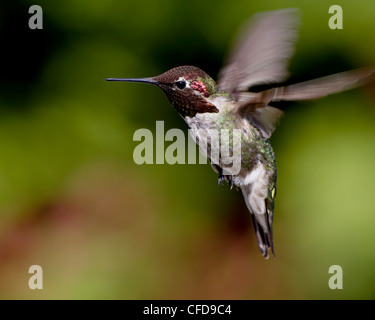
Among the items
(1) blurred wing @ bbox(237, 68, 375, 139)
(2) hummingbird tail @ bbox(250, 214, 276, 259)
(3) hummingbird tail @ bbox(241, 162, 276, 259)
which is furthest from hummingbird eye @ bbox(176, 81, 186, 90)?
(2) hummingbird tail @ bbox(250, 214, 276, 259)

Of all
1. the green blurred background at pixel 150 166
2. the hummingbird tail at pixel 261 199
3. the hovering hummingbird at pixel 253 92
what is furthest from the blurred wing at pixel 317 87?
the green blurred background at pixel 150 166

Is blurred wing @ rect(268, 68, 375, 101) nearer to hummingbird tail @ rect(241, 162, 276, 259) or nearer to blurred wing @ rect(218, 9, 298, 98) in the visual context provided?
blurred wing @ rect(218, 9, 298, 98)

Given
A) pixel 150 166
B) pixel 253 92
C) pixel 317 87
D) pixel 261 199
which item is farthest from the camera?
pixel 150 166

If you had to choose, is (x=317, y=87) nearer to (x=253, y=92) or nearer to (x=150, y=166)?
(x=253, y=92)

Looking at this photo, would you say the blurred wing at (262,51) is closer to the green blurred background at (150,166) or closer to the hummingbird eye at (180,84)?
the hummingbird eye at (180,84)

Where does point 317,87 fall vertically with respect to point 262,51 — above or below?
below

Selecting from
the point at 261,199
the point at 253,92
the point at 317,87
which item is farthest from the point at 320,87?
the point at 261,199

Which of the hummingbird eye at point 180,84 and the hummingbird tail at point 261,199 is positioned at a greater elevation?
the hummingbird eye at point 180,84
